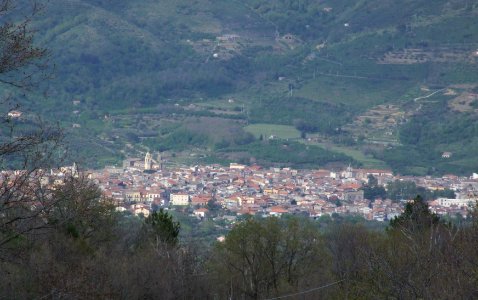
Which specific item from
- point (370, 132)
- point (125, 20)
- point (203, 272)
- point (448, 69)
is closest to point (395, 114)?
point (370, 132)

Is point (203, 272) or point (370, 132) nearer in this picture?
point (203, 272)

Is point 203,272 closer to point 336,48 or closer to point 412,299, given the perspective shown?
point 412,299

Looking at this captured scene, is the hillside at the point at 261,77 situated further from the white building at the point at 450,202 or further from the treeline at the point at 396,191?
the white building at the point at 450,202

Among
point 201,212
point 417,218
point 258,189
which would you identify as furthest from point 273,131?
point 417,218

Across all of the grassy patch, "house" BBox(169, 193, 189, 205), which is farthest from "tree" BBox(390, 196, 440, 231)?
the grassy patch

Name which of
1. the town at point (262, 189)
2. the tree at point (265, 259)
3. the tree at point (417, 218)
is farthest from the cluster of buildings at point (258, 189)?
the tree at point (265, 259)

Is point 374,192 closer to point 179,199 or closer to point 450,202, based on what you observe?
point 450,202
